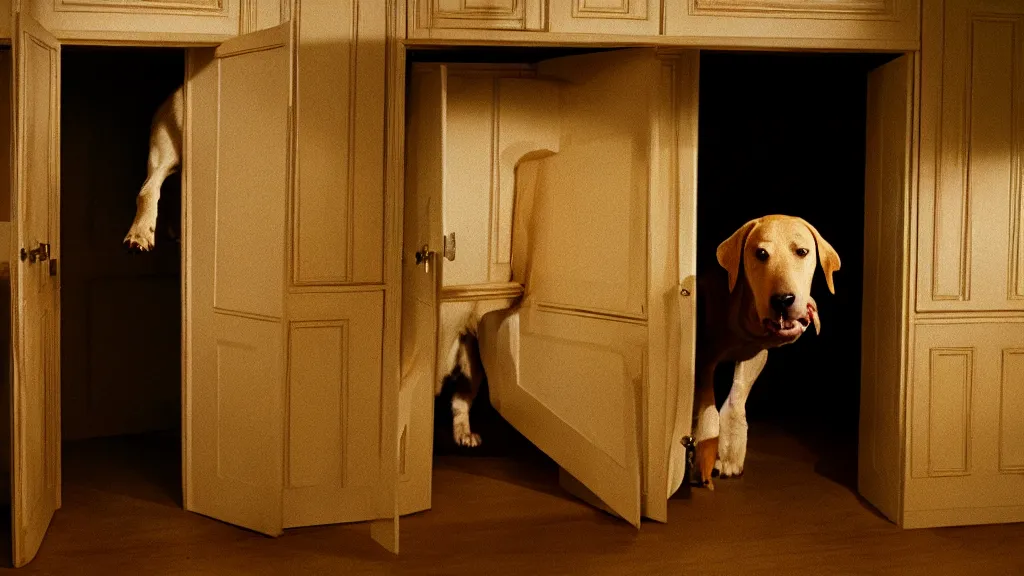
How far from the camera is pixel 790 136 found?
219 inches

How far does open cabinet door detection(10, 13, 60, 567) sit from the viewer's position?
3.05m

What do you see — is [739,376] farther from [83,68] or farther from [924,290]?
[83,68]

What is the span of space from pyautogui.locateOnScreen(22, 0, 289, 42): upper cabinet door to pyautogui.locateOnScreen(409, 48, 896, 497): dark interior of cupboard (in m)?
2.34

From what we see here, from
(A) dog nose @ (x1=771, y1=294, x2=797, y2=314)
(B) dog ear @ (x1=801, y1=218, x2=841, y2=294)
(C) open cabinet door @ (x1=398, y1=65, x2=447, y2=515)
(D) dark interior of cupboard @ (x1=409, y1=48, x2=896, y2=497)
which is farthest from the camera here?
(D) dark interior of cupboard @ (x1=409, y1=48, x2=896, y2=497)

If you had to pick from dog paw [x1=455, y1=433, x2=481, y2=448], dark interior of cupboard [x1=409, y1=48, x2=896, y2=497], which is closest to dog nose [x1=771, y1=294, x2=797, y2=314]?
dog paw [x1=455, y1=433, x2=481, y2=448]

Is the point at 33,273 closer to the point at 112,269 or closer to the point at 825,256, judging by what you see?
the point at 112,269

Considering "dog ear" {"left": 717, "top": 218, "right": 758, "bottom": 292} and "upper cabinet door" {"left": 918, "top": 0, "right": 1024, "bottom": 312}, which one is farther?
"dog ear" {"left": 717, "top": 218, "right": 758, "bottom": 292}

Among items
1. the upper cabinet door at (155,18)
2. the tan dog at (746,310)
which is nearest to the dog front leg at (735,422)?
the tan dog at (746,310)

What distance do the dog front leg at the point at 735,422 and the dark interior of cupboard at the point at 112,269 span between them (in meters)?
2.54

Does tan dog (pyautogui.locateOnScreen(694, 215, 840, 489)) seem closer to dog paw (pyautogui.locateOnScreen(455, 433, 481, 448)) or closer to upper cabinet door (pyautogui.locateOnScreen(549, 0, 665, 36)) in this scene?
upper cabinet door (pyautogui.locateOnScreen(549, 0, 665, 36))

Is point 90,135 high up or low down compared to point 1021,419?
up

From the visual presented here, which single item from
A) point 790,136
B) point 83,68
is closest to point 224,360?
point 83,68

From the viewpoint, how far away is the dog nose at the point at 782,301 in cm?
358

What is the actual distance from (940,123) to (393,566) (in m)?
2.45
